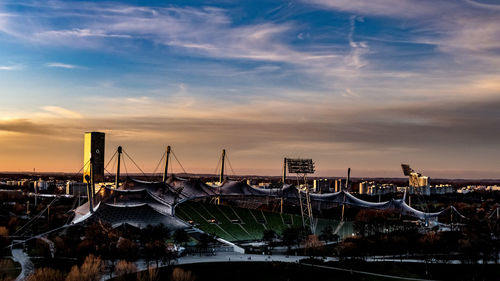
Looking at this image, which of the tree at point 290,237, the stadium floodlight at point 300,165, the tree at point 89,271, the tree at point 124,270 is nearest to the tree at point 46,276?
the tree at point 89,271

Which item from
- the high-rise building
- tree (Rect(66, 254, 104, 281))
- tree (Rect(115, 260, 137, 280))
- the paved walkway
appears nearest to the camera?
tree (Rect(66, 254, 104, 281))

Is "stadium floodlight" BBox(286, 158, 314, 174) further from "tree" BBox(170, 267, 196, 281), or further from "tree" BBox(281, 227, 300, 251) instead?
"tree" BBox(170, 267, 196, 281)

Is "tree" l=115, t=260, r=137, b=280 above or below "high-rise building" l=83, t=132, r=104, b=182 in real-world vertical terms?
below

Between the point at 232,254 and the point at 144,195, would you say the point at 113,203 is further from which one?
the point at 232,254

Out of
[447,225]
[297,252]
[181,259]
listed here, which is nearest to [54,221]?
[181,259]

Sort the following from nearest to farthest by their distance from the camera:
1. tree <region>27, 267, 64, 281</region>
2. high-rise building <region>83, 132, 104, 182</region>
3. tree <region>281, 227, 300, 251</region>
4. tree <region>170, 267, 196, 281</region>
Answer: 1. tree <region>27, 267, 64, 281</region>
2. tree <region>170, 267, 196, 281</region>
3. tree <region>281, 227, 300, 251</region>
4. high-rise building <region>83, 132, 104, 182</region>

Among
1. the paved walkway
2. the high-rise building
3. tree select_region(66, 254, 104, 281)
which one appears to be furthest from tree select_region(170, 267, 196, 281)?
the high-rise building

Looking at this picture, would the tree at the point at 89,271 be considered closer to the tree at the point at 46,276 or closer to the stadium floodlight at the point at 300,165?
the tree at the point at 46,276

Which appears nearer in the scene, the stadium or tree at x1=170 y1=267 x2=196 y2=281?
tree at x1=170 y1=267 x2=196 y2=281

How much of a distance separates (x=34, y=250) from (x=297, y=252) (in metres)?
32.1

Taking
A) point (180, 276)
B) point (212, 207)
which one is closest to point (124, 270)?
point (180, 276)

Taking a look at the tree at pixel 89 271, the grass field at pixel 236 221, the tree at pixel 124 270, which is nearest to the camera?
the tree at pixel 89 271

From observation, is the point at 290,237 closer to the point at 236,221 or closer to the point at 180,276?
the point at 236,221

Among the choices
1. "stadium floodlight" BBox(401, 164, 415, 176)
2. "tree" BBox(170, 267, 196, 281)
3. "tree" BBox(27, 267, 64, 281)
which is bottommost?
"tree" BBox(170, 267, 196, 281)
